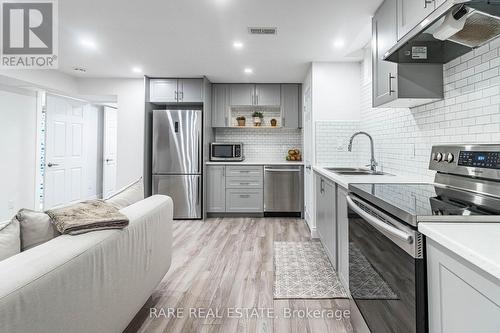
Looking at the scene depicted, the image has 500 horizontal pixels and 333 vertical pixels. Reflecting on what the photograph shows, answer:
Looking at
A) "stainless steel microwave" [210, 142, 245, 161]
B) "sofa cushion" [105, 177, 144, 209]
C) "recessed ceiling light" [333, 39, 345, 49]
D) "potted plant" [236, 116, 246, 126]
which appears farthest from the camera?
"potted plant" [236, 116, 246, 126]

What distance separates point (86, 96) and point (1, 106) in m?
1.19

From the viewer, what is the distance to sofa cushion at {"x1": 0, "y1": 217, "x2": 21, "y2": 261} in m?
0.94

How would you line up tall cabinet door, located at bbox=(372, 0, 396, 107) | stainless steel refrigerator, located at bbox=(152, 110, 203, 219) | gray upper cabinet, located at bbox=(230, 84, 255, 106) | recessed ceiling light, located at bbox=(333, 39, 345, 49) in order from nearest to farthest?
tall cabinet door, located at bbox=(372, 0, 396, 107) → recessed ceiling light, located at bbox=(333, 39, 345, 49) → stainless steel refrigerator, located at bbox=(152, 110, 203, 219) → gray upper cabinet, located at bbox=(230, 84, 255, 106)

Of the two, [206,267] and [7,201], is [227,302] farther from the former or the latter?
[7,201]

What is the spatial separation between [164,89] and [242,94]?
1.36 meters

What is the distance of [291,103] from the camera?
479 centimetres

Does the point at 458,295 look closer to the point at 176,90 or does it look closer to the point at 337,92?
the point at 337,92

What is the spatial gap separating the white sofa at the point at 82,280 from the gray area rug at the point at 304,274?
43.3 inches

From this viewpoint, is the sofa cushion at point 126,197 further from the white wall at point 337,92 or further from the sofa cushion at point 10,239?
the white wall at point 337,92

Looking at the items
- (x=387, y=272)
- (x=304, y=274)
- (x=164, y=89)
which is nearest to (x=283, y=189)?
(x=304, y=274)

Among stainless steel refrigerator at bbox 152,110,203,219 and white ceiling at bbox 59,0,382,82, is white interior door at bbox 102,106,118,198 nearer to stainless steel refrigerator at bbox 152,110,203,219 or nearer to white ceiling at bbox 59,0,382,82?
white ceiling at bbox 59,0,382,82

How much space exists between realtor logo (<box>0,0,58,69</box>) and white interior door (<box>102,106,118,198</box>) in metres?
2.14

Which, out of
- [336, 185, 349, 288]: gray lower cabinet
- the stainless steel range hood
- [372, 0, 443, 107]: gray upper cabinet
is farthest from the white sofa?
[372, 0, 443, 107]: gray upper cabinet

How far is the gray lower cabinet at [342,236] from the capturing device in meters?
1.93
